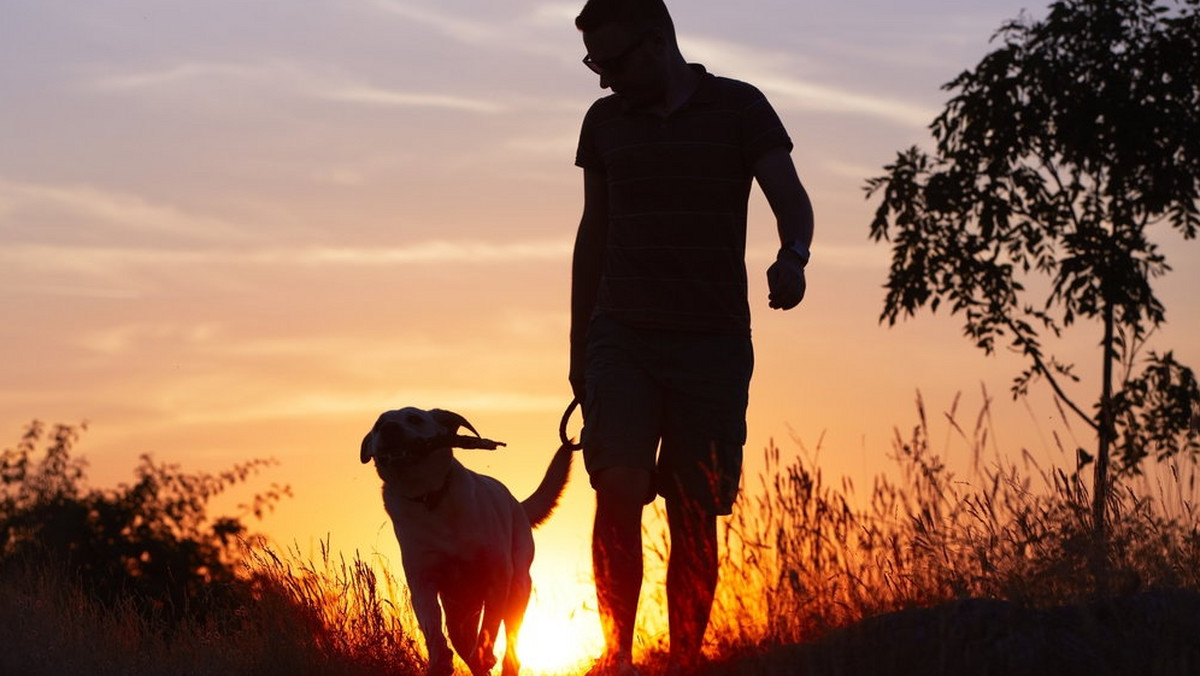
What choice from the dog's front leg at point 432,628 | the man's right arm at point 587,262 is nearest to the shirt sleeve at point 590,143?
the man's right arm at point 587,262

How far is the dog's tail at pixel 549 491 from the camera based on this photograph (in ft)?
28.0

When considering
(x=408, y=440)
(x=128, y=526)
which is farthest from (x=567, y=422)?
(x=128, y=526)

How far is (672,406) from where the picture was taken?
5891mm

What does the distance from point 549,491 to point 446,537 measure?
1.41m

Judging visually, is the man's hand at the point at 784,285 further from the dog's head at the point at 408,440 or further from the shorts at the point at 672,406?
the dog's head at the point at 408,440

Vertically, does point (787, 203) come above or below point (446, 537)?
above

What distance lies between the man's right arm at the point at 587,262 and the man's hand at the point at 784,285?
881 millimetres

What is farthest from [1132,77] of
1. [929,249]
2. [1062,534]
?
[1062,534]

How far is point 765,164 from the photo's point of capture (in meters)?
5.78

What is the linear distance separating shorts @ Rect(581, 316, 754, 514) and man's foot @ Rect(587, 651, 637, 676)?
2.01 ft

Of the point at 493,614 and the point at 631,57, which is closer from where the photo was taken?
the point at 631,57

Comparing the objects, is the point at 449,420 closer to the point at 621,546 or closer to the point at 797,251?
the point at 621,546

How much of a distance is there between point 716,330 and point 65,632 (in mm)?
3894

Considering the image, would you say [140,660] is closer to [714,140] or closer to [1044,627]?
[714,140]
